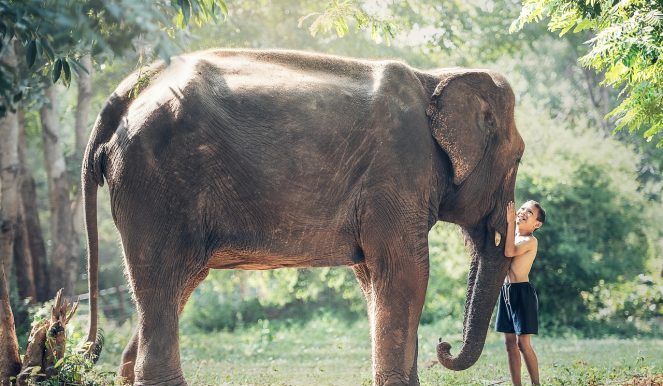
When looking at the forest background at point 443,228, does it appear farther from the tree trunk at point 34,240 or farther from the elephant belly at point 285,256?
A: the elephant belly at point 285,256

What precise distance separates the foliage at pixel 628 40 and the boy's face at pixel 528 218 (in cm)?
102

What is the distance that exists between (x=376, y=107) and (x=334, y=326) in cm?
1124

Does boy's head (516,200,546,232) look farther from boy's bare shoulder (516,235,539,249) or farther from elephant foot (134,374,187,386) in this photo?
elephant foot (134,374,187,386)

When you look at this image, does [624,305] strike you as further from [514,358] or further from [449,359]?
[449,359]

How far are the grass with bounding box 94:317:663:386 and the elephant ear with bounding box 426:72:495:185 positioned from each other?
83.9 inches

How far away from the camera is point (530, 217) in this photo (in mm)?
7000

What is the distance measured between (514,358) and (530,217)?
44.9 inches

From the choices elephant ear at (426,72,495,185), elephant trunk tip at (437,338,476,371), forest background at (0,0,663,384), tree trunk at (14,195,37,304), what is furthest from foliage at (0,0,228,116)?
tree trunk at (14,195,37,304)

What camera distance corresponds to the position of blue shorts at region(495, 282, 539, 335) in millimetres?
6770

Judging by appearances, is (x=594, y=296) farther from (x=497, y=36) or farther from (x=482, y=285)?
(x=482, y=285)

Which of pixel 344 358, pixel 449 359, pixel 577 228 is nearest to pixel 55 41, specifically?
pixel 449 359

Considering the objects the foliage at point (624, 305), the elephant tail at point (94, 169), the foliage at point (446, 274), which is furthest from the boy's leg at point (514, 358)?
the foliage at point (624, 305)

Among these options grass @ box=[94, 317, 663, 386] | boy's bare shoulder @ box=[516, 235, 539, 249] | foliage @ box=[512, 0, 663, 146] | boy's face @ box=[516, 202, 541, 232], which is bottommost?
grass @ box=[94, 317, 663, 386]

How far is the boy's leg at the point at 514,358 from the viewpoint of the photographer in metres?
6.77
